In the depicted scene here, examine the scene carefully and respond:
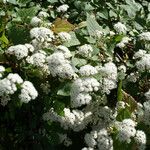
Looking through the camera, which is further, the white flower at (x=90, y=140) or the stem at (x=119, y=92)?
the stem at (x=119, y=92)

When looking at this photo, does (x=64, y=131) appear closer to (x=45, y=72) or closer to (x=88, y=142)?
(x=88, y=142)

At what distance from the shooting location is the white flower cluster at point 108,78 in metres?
4.68

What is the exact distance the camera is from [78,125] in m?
4.79

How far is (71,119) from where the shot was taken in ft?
15.6

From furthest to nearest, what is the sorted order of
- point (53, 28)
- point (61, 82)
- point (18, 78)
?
point (53, 28) → point (61, 82) → point (18, 78)

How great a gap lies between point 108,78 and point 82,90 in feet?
1.30

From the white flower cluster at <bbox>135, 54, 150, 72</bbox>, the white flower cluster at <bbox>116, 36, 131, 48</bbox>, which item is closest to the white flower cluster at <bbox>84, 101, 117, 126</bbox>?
the white flower cluster at <bbox>135, 54, 150, 72</bbox>

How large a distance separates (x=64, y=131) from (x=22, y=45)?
892mm

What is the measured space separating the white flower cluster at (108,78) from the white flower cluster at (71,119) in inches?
13.2

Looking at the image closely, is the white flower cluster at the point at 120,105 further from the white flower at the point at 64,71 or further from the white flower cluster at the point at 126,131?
the white flower at the point at 64,71

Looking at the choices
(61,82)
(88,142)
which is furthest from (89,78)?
(88,142)

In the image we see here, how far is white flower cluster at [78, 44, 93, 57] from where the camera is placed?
4.98 metres

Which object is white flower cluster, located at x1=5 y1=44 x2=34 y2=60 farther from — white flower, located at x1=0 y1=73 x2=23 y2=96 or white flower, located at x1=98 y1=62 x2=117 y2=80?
white flower, located at x1=98 y1=62 x2=117 y2=80

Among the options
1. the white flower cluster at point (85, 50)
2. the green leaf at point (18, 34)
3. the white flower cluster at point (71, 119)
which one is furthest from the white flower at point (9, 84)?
the white flower cluster at point (85, 50)
